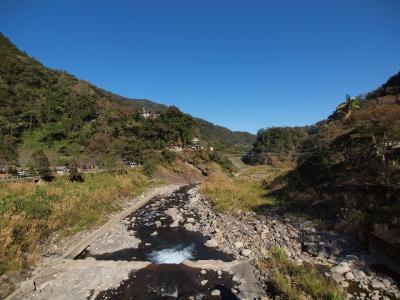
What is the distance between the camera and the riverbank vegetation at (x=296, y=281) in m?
6.34

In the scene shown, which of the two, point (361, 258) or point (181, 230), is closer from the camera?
point (361, 258)

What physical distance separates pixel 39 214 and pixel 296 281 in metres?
10.5

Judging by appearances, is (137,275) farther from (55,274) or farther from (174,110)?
(174,110)

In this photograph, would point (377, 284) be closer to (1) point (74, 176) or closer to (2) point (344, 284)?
(2) point (344, 284)

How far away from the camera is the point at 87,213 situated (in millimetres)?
14047

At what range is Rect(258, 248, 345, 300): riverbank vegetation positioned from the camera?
20.8 ft

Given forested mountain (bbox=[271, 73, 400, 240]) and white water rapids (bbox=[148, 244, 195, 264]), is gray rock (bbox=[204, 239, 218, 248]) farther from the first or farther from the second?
forested mountain (bbox=[271, 73, 400, 240])

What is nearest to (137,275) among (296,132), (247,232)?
(247,232)

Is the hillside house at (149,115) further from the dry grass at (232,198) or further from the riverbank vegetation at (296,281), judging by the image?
the riverbank vegetation at (296,281)

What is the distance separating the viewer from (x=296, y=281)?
705cm

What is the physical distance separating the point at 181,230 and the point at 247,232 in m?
3.59

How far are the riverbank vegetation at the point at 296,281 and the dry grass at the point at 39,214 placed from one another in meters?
7.46

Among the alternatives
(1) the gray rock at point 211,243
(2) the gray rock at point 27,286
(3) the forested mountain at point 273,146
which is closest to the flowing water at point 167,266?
(1) the gray rock at point 211,243

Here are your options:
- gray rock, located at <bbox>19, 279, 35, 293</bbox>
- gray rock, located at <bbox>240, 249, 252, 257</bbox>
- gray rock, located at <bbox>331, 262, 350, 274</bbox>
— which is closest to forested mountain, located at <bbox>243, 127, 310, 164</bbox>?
gray rock, located at <bbox>240, 249, 252, 257</bbox>
